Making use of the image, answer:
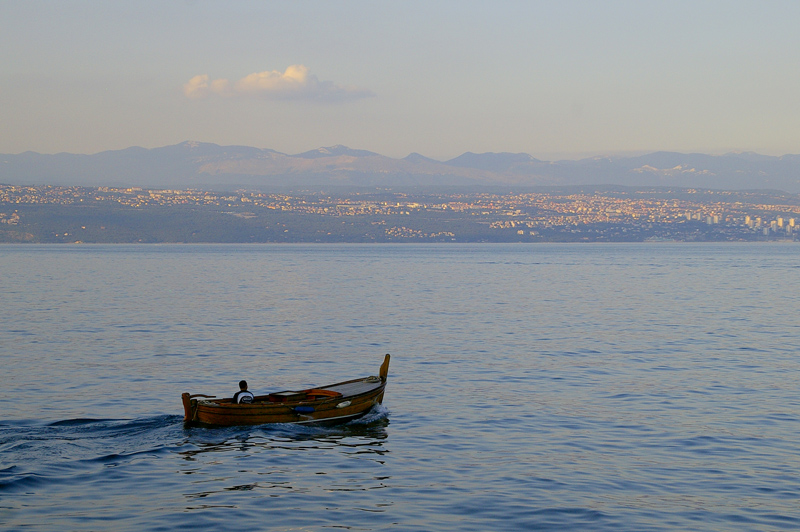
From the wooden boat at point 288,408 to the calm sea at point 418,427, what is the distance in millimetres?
338

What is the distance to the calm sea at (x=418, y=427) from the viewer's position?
650 inches

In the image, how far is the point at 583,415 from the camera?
24938 mm

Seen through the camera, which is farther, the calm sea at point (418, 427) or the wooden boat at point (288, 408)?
the wooden boat at point (288, 408)

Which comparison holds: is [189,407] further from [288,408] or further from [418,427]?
[418,427]

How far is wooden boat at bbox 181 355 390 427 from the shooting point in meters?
23.0

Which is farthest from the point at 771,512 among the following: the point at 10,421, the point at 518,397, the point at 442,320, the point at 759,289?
the point at 759,289

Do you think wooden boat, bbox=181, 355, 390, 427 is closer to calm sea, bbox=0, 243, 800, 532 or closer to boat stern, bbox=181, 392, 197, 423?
boat stern, bbox=181, 392, 197, 423

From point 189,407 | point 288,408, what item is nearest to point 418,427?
point 288,408

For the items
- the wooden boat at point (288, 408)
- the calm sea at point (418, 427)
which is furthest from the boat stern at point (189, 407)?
the calm sea at point (418, 427)

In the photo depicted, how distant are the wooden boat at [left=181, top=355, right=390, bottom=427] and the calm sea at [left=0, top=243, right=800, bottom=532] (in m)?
0.34

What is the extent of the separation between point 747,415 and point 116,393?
803 inches

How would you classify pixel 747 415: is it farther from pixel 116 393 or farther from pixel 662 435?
pixel 116 393

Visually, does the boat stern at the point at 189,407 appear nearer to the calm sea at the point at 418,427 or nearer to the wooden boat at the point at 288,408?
the wooden boat at the point at 288,408

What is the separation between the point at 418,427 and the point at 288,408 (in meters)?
3.74
